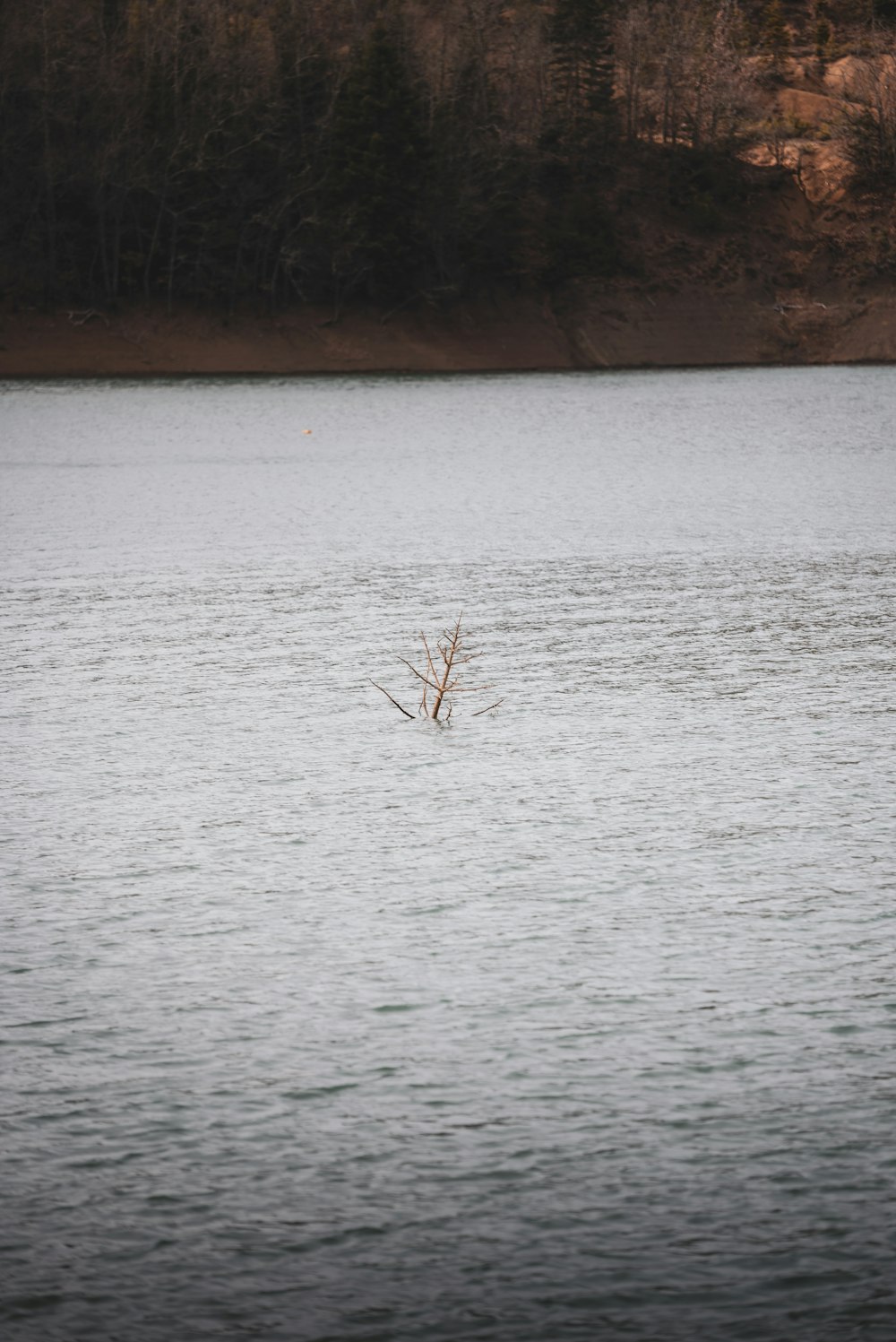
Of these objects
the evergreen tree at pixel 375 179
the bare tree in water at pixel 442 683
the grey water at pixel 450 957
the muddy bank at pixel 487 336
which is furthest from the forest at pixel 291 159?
the bare tree in water at pixel 442 683

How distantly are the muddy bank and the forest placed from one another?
5.45ft

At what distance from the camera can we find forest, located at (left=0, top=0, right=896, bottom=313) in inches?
3019

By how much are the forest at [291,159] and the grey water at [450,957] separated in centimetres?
6076

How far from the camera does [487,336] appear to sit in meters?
78.2

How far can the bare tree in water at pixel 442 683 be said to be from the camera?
1255cm

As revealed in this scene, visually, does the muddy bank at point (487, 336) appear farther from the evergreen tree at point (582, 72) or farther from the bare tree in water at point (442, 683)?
the bare tree in water at point (442, 683)

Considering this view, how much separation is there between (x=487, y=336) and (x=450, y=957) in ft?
238

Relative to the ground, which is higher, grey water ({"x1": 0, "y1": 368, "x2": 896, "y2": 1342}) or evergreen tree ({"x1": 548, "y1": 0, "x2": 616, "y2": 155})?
evergreen tree ({"x1": 548, "y1": 0, "x2": 616, "y2": 155})

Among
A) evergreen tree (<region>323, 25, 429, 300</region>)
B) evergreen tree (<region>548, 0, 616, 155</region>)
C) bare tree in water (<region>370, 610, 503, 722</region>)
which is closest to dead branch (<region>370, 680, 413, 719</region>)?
bare tree in water (<region>370, 610, 503, 722</region>)

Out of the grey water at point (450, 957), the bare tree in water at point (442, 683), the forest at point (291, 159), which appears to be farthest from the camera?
the forest at point (291, 159)

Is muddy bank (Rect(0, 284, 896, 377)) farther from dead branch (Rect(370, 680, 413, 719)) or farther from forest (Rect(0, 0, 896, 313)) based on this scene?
dead branch (Rect(370, 680, 413, 719))

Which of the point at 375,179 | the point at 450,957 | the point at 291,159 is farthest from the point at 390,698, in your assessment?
the point at 291,159

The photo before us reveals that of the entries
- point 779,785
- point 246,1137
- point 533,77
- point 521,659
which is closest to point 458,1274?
point 246,1137

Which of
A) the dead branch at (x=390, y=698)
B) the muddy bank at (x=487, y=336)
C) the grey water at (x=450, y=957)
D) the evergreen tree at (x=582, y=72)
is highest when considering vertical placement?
the evergreen tree at (x=582, y=72)
